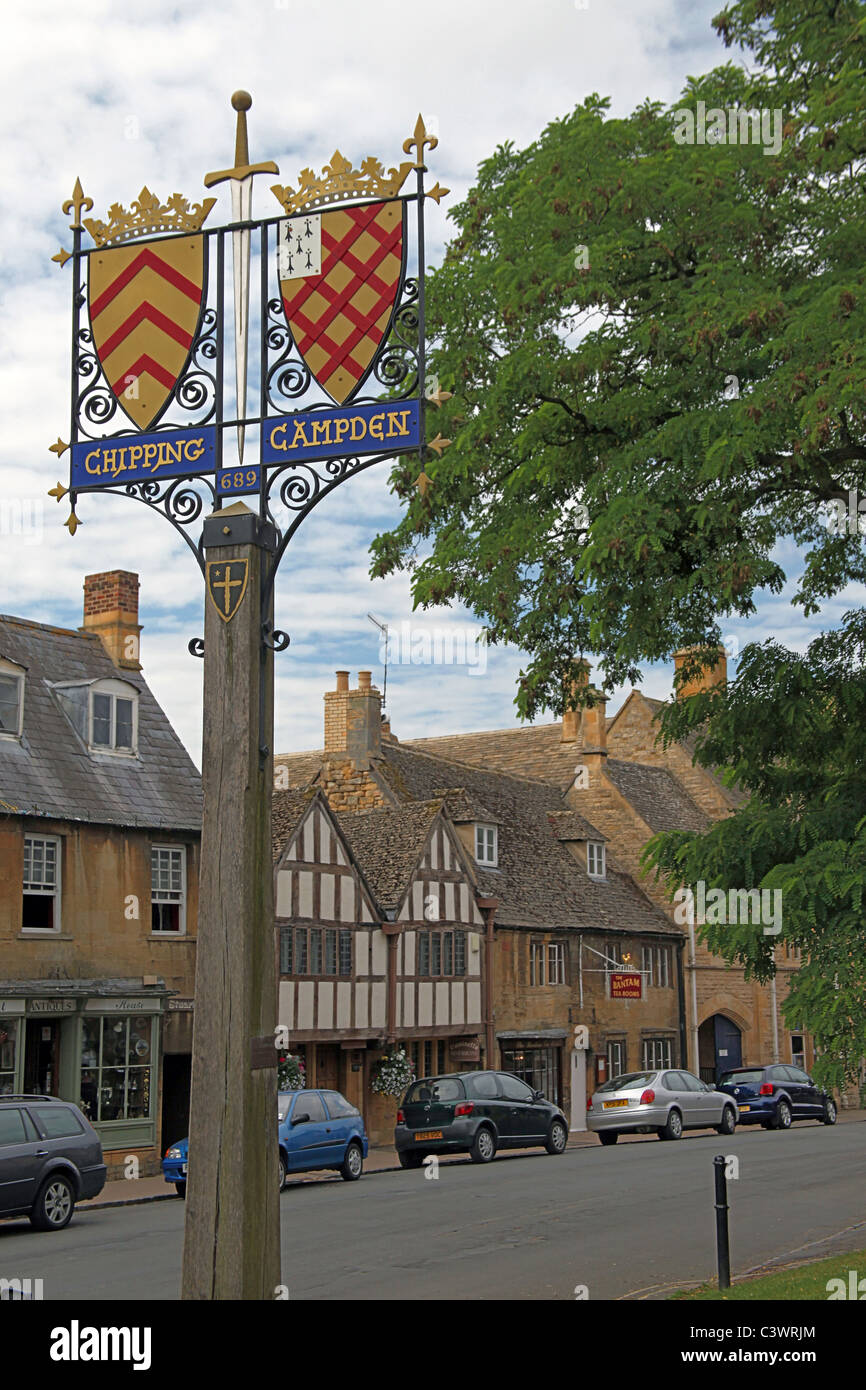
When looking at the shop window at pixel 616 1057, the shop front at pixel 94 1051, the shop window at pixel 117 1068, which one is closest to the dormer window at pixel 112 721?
the shop front at pixel 94 1051

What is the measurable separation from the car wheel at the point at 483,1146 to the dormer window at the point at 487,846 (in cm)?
1102

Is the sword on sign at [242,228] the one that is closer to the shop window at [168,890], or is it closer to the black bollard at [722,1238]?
the black bollard at [722,1238]

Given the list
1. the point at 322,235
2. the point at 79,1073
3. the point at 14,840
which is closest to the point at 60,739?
the point at 14,840

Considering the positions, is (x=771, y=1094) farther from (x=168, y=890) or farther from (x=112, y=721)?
(x=112, y=721)

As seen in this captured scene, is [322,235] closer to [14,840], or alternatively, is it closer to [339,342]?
[339,342]

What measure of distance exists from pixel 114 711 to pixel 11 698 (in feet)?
8.14

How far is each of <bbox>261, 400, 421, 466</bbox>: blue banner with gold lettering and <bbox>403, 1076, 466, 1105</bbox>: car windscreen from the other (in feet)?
67.7

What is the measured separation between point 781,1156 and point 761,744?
14.9 meters

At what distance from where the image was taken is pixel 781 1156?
26.4m

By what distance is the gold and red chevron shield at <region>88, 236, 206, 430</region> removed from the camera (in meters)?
8.23

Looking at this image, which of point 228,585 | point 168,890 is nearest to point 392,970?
point 168,890

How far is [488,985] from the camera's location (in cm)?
3509

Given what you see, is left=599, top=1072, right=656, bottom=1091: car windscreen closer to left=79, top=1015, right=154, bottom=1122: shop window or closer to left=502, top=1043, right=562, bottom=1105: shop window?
left=502, top=1043, right=562, bottom=1105: shop window

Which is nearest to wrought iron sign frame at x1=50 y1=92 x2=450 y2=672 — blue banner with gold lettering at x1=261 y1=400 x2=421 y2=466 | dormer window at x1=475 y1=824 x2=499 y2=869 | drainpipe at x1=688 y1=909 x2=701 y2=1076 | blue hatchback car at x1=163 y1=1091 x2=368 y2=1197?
blue banner with gold lettering at x1=261 y1=400 x2=421 y2=466
